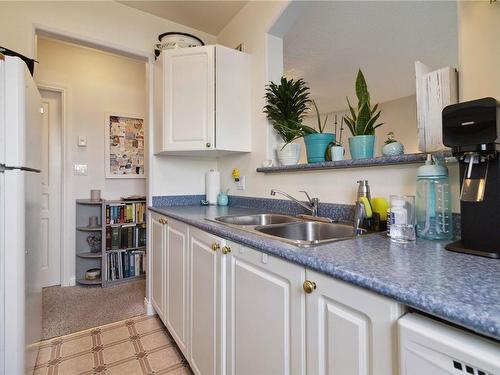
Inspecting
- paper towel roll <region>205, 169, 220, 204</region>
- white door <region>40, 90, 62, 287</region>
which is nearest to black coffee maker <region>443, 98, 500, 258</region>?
paper towel roll <region>205, 169, 220, 204</region>

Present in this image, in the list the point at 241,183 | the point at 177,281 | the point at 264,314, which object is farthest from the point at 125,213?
the point at 264,314

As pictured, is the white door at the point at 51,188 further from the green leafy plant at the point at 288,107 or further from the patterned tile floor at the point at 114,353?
the green leafy plant at the point at 288,107

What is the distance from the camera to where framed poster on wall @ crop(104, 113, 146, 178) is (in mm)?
3139

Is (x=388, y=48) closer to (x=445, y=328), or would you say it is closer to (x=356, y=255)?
(x=356, y=255)

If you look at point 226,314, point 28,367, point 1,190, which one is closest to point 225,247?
point 226,314

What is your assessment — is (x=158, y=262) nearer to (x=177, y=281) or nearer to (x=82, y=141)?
(x=177, y=281)

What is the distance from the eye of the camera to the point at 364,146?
1.32 meters

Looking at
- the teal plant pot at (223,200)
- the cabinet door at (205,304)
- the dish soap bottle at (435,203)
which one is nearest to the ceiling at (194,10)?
the teal plant pot at (223,200)

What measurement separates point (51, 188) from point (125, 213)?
78 centimetres

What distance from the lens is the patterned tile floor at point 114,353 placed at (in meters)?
1.60

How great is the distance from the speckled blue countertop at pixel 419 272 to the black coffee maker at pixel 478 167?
0.23ft

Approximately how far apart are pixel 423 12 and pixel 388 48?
571mm

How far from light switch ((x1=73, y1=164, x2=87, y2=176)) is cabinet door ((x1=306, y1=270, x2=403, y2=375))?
3058mm

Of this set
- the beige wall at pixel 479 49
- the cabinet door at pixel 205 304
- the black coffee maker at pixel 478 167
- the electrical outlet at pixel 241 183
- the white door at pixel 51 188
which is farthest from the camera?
the white door at pixel 51 188
